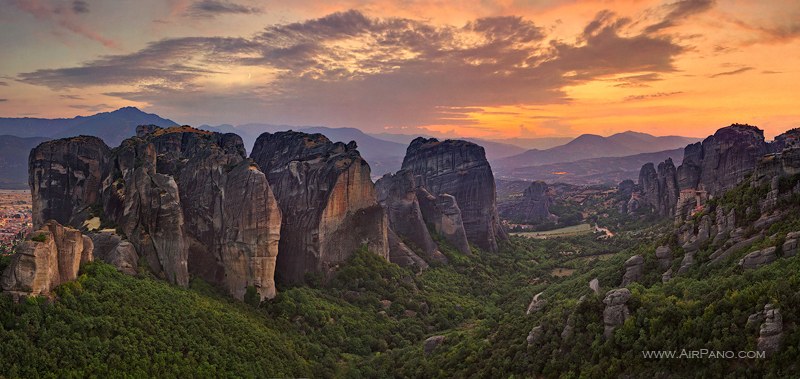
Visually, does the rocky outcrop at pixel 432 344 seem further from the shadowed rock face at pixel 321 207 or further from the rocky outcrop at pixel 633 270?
the shadowed rock face at pixel 321 207

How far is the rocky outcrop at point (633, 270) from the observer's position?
3425 centimetres

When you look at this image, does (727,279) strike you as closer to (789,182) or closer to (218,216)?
(789,182)

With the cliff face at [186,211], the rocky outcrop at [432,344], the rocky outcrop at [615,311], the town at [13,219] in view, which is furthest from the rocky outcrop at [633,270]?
the town at [13,219]

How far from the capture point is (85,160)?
5138 cm

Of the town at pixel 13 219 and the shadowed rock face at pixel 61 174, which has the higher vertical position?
the shadowed rock face at pixel 61 174

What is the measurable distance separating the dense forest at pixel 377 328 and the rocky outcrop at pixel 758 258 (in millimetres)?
615

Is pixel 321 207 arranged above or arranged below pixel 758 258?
below

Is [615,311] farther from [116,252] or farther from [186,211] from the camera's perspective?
[186,211]

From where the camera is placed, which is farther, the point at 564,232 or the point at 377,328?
the point at 564,232

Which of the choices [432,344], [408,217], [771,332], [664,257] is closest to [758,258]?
[771,332]

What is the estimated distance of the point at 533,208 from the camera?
437 feet

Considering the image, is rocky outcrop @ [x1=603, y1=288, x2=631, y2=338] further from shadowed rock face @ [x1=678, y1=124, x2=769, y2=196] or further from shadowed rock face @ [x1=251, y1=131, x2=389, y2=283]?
shadowed rock face @ [x1=678, y1=124, x2=769, y2=196]

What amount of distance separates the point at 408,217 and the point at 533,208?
66.5 metres

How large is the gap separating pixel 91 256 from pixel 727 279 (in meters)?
33.2
